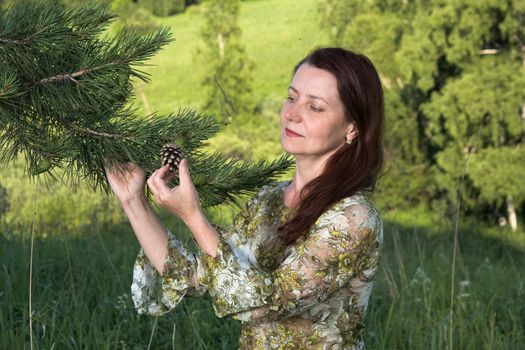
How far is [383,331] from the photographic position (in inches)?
146

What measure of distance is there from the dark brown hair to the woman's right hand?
0.35 m

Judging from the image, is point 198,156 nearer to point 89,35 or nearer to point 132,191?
point 132,191

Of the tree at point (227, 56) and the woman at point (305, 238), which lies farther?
the tree at point (227, 56)

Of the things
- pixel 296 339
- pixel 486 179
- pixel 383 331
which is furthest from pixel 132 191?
pixel 486 179

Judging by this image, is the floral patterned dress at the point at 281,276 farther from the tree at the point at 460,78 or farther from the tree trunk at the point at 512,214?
the tree trunk at the point at 512,214

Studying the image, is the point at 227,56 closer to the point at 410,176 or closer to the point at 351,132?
the point at 410,176

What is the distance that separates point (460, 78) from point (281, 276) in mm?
19136

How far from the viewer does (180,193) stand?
1.67 meters

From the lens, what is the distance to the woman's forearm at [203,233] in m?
1.71

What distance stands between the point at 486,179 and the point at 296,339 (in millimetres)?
17215

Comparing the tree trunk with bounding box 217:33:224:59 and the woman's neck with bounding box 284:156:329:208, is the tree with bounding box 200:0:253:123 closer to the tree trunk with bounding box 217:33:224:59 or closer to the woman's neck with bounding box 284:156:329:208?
the tree trunk with bounding box 217:33:224:59

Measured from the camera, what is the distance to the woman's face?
75.0 inches

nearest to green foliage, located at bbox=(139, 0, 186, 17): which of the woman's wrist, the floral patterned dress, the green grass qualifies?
the green grass

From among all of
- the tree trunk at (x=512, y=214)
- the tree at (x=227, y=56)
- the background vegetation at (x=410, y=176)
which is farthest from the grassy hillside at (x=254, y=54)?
the tree trunk at (x=512, y=214)
